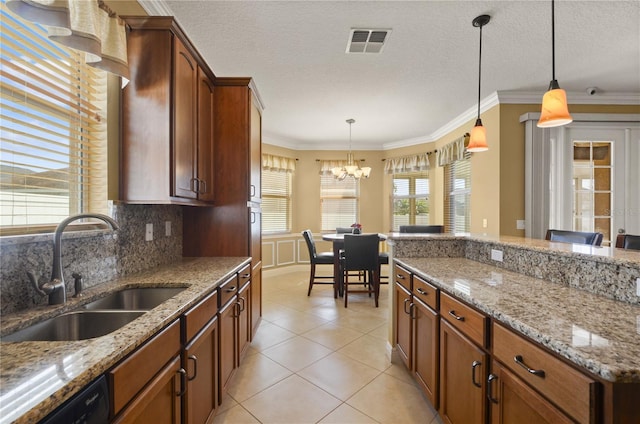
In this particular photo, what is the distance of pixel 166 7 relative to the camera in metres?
2.06

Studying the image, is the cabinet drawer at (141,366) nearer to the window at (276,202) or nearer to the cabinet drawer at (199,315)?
the cabinet drawer at (199,315)

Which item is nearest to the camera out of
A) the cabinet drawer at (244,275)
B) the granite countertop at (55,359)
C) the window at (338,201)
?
the granite countertop at (55,359)

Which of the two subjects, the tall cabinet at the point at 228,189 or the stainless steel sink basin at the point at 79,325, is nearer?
the stainless steel sink basin at the point at 79,325

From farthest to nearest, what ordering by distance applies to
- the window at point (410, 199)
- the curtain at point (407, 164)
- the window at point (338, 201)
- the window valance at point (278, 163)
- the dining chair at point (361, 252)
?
the window at point (338, 201)
the window at point (410, 199)
the curtain at point (407, 164)
the window valance at point (278, 163)
the dining chair at point (361, 252)

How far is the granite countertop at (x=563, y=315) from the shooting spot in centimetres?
73

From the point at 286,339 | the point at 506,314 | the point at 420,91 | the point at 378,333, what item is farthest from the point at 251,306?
the point at 420,91

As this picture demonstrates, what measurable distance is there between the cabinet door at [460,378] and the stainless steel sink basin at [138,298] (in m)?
1.42

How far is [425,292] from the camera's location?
1740 millimetres

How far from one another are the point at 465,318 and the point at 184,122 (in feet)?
6.22

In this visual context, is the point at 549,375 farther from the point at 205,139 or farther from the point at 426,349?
the point at 205,139

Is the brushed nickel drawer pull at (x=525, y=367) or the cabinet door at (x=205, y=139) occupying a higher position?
the cabinet door at (x=205, y=139)

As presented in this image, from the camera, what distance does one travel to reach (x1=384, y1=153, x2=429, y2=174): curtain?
18.2ft

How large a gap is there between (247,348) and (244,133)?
1.86 metres

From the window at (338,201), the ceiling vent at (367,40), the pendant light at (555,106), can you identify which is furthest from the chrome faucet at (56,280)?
the window at (338,201)
